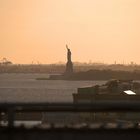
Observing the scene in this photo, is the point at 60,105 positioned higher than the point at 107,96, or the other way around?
the point at 60,105

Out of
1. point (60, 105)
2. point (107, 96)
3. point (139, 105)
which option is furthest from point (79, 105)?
point (107, 96)

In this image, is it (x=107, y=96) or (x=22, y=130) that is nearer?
(x=22, y=130)

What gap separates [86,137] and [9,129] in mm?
930

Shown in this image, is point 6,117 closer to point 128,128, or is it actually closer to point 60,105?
point 60,105

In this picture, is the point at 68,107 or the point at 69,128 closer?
the point at 68,107

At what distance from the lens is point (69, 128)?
7.71m

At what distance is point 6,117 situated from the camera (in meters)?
7.63

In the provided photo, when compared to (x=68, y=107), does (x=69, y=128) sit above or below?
below

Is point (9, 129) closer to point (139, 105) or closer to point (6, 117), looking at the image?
point (6, 117)

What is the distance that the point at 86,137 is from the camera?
7.68m

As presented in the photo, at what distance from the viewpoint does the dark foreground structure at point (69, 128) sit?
753 cm

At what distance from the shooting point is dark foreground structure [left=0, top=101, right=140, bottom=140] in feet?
24.7

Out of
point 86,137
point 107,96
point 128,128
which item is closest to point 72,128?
point 86,137

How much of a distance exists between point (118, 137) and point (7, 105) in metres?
1.38
